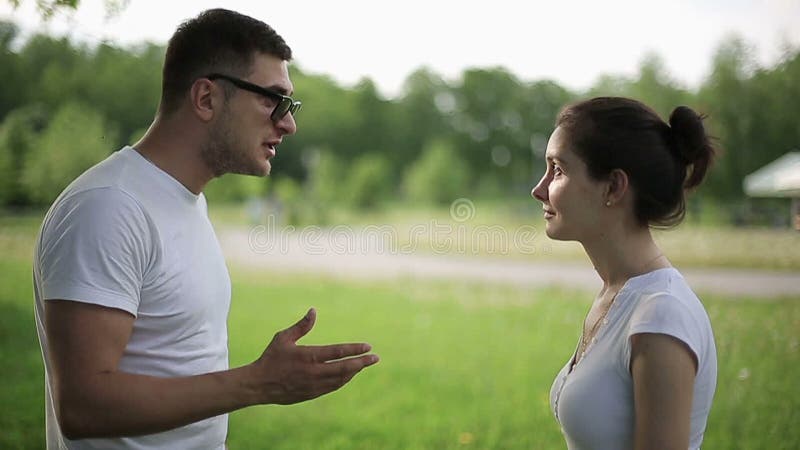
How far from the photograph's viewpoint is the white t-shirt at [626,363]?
101 centimetres

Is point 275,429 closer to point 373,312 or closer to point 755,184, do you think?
point 373,312

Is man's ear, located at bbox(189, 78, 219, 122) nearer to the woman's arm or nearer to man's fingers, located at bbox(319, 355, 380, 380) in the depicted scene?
man's fingers, located at bbox(319, 355, 380, 380)

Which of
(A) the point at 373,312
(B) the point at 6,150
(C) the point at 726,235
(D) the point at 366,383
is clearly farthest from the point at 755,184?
(B) the point at 6,150

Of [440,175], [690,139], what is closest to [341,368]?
[690,139]

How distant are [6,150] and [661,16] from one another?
4.12 meters

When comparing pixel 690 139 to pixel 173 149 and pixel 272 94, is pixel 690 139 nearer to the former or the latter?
pixel 272 94

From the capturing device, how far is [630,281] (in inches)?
44.2

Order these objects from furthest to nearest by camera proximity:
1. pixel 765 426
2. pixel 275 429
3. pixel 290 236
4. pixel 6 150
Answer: pixel 290 236, pixel 6 150, pixel 275 429, pixel 765 426

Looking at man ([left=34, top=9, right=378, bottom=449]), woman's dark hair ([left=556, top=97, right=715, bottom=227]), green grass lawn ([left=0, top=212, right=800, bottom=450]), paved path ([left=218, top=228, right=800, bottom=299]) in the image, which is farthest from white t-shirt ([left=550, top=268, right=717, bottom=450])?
paved path ([left=218, top=228, right=800, bottom=299])

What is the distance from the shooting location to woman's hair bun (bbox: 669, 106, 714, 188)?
1.11 metres

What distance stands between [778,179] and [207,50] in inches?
122

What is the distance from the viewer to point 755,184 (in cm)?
359

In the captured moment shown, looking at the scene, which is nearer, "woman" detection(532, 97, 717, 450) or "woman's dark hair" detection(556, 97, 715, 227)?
"woman" detection(532, 97, 717, 450)

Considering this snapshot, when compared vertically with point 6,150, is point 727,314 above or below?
below
